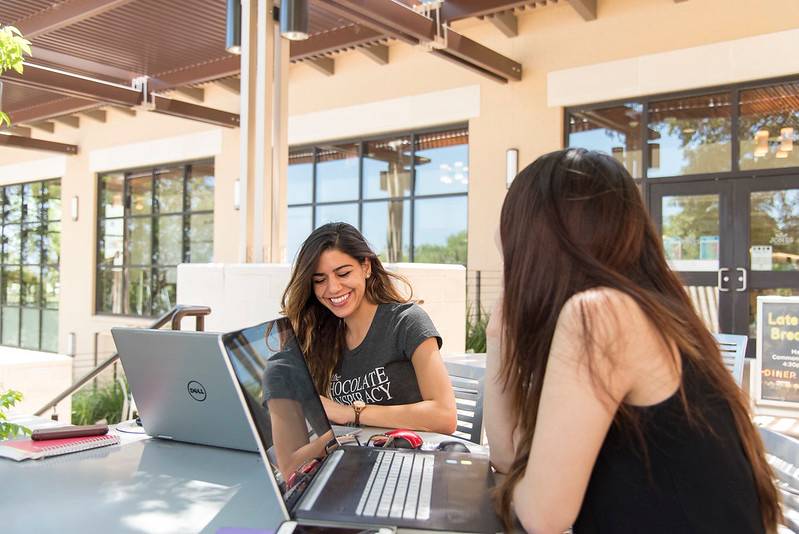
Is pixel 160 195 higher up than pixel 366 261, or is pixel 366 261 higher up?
pixel 160 195

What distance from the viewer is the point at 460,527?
0.99m

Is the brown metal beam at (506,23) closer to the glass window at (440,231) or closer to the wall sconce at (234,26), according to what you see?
the glass window at (440,231)

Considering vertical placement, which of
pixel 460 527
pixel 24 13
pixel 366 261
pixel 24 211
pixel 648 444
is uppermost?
pixel 24 13

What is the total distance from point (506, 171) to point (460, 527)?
6825 mm

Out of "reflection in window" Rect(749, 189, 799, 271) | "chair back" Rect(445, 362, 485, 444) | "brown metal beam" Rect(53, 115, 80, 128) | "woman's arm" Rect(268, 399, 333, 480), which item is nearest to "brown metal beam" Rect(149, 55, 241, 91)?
"brown metal beam" Rect(53, 115, 80, 128)

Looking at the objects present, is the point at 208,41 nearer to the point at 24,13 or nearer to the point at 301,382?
the point at 24,13

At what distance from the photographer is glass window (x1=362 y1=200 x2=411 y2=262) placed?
28.2ft

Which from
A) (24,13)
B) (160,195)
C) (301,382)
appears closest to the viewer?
(301,382)

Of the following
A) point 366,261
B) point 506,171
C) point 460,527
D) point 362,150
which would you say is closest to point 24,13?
point 362,150

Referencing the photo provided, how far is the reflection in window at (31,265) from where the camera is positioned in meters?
13.1

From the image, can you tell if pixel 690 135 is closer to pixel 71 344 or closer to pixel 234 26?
pixel 234 26

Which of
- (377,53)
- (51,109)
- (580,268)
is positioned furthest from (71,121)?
(580,268)

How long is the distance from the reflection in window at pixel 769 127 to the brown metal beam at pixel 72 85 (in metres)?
6.58

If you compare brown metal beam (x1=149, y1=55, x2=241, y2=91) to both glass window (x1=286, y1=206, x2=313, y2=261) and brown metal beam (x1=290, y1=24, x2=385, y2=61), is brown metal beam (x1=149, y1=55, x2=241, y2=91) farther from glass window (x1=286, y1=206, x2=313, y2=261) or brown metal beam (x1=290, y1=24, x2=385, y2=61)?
glass window (x1=286, y1=206, x2=313, y2=261)
